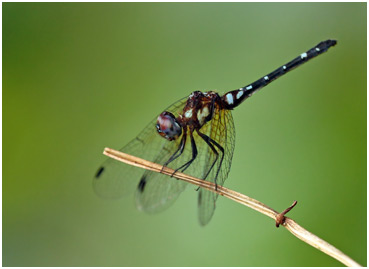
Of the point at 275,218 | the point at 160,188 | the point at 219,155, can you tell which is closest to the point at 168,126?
the point at 219,155

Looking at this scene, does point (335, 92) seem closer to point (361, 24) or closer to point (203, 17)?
point (361, 24)

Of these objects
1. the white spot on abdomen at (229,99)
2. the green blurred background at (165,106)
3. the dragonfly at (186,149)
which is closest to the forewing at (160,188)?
the dragonfly at (186,149)

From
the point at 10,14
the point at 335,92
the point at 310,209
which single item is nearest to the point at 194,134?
the point at 310,209

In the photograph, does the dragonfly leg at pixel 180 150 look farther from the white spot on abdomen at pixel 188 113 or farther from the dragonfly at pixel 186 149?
the white spot on abdomen at pixel 188 113

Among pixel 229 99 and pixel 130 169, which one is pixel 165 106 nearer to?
pixel 130 169

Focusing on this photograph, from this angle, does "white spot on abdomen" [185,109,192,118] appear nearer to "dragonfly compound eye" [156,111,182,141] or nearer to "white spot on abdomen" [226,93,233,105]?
"dragonfly compound eye" [156,111,182,141]

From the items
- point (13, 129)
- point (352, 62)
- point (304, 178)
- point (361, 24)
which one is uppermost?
point (361, 24)

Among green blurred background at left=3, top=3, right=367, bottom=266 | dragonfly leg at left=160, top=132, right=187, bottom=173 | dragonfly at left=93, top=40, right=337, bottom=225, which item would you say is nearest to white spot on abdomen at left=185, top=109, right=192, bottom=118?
dragonfly at left=93, top=40, right=337, bottom=225
